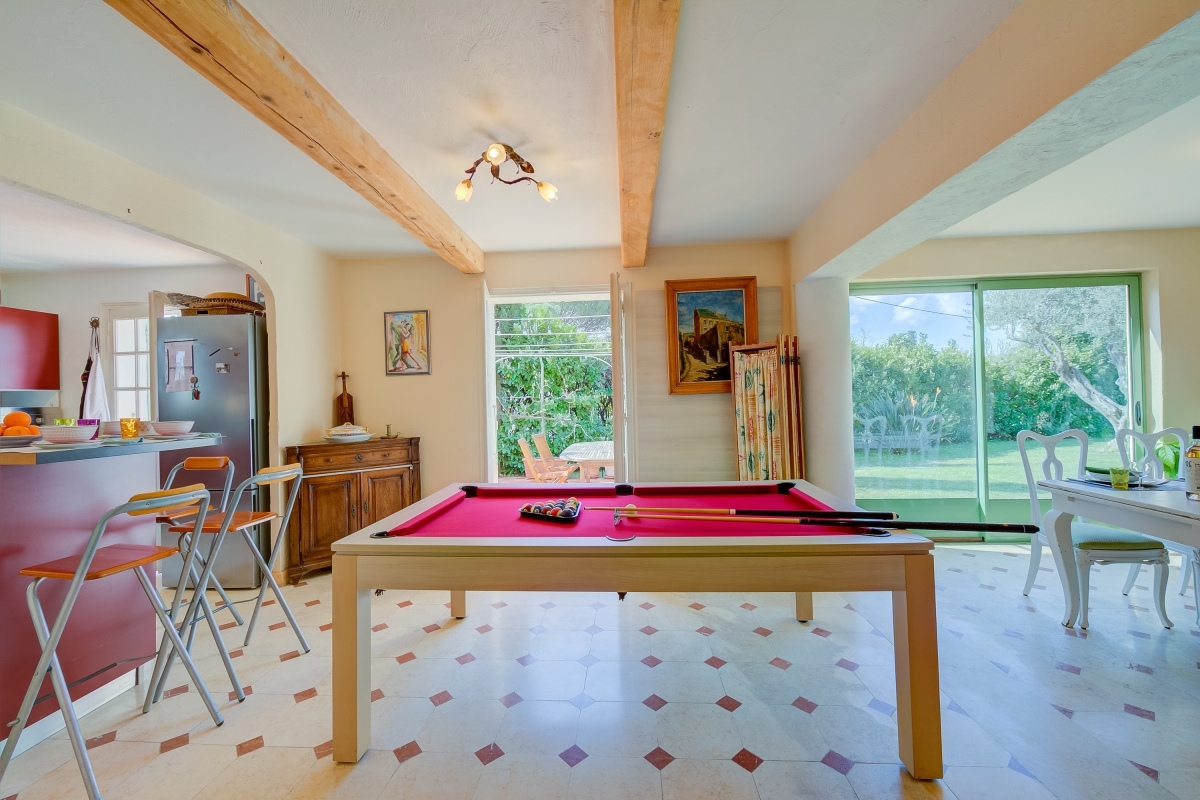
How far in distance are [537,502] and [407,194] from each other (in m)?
1.91

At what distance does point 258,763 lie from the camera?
5.53ft

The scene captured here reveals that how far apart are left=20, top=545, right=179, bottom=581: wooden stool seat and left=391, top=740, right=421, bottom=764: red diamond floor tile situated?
3.85 feet

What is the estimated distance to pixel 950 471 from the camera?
14.0 ft

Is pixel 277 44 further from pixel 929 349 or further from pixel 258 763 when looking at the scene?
pixel 929 349

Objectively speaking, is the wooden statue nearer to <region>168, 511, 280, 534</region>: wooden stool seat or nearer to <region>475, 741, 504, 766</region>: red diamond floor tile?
<region>168, 511, 280, 534</region>: wooden stool seat

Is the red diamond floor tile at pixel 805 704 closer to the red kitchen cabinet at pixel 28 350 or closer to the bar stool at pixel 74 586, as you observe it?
the bar stool at pixel 74 586

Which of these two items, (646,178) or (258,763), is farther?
(646,178)

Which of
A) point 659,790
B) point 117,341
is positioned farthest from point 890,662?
point 117,341

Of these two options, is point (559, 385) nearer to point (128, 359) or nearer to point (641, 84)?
point (128, 359)

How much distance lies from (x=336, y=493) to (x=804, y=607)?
3.42 metres

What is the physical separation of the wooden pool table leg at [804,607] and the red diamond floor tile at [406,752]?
208cm

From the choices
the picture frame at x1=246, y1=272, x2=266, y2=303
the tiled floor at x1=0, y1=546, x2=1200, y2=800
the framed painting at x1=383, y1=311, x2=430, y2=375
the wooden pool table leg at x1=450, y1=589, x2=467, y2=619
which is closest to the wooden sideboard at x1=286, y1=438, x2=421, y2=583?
the framed painting at x1=383, y1=311, x2=430, y2=375

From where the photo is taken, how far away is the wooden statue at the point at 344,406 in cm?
418

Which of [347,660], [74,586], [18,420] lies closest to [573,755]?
Answer: [347,660]
